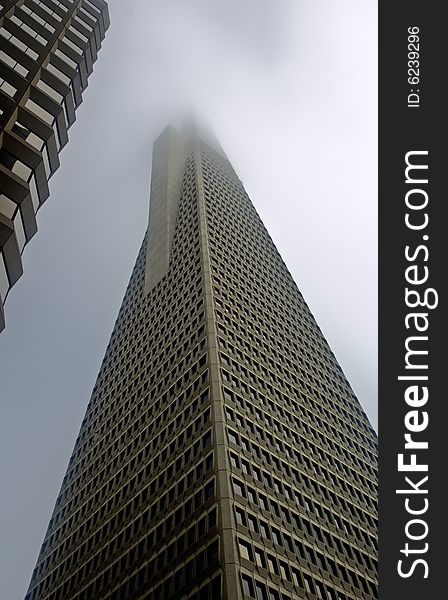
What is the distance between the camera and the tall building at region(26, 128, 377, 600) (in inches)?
2008

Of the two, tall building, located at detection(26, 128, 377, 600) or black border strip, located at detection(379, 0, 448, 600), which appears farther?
tall building, located at detection(26, 128, 377, 600)

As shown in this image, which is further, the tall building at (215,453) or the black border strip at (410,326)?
the tall building at (215,453)

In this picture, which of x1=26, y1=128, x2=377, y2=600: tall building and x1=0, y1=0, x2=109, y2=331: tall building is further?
x1=26, y1=128, x2=377, y2=600: tall building

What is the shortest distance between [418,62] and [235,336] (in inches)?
2103

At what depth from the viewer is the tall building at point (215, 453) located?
51.0m

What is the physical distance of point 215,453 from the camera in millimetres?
56031

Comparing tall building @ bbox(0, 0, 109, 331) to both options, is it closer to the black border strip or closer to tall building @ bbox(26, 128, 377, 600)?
the black border strip

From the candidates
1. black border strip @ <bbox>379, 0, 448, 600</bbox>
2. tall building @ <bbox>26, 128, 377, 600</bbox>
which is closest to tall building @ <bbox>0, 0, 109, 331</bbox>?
black border strip @ <bbox>379, 0, 448, 600</bbox>

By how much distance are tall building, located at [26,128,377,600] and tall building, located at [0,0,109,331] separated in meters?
30.5

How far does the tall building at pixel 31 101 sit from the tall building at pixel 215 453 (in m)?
30.5

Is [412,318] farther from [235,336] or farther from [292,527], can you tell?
[235,336]

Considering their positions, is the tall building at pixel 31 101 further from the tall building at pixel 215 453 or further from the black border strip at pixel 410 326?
the tall building at pixel 215 453

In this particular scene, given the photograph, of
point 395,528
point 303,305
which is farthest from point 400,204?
point 303,305

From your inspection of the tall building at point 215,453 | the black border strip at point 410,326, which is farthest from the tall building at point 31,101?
Answer: the tall building at point 215,453
